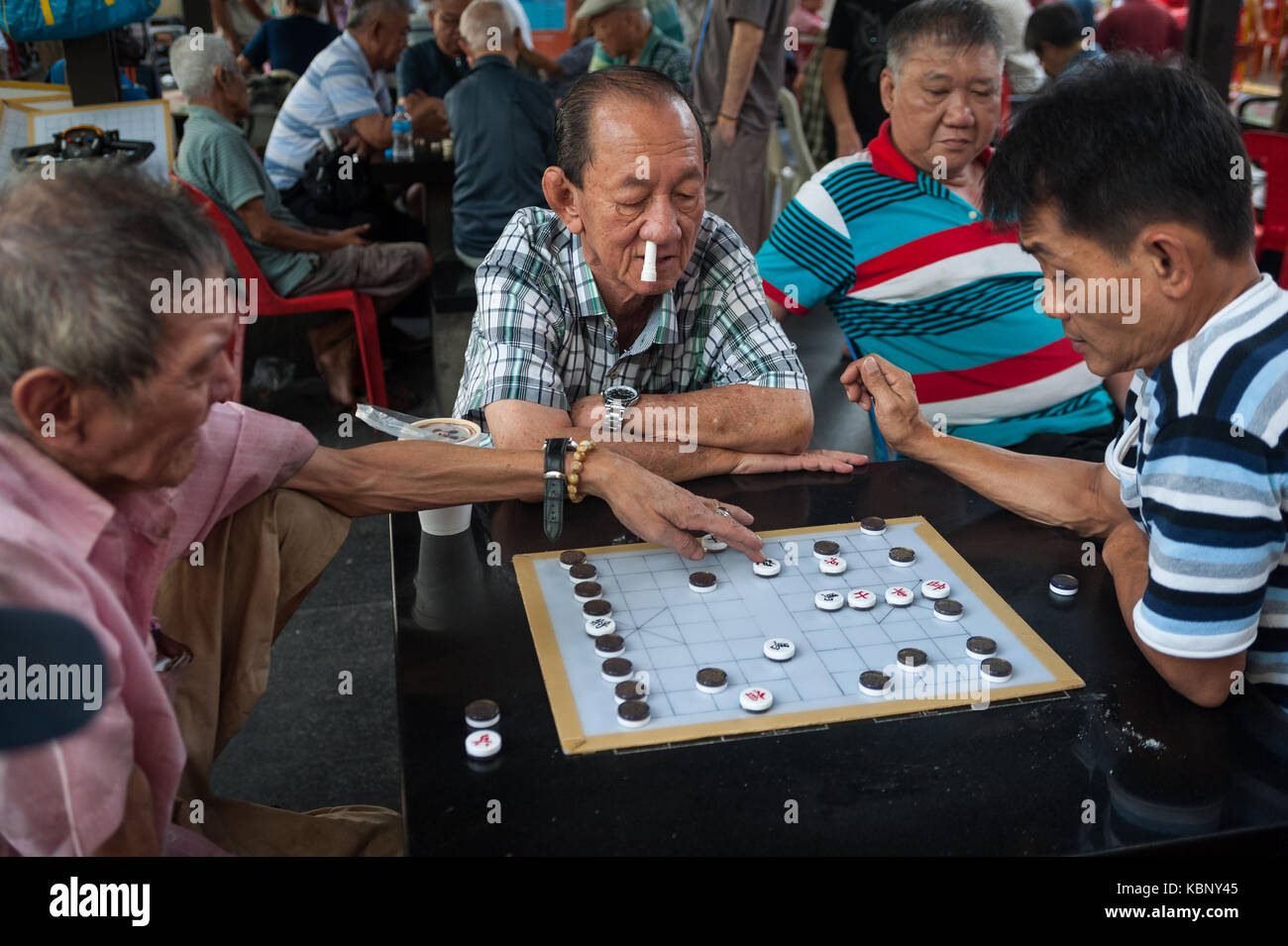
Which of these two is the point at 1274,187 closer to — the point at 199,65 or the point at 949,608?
the point at 949,608

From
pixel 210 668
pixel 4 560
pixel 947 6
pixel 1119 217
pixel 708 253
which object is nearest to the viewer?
pixel 4 560

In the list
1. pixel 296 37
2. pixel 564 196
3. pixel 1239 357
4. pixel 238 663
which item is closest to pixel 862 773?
pixel 1239 357

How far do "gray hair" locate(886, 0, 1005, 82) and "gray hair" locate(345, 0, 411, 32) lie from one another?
139 inches

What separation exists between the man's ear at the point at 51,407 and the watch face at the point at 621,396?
1.04 m

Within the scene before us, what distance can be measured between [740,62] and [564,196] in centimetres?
297

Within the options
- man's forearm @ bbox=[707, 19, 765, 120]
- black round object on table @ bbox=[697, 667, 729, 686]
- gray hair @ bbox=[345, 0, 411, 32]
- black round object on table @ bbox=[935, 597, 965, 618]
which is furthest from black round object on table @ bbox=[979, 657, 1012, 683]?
gray hair @ bbox=[345, 0, 411, 32]

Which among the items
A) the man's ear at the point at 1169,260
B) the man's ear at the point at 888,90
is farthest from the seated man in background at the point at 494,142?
the man's ear at the point at 1169,260

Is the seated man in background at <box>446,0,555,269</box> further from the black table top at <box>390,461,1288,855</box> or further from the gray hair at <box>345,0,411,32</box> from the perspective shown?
the black table top at <box>390,461,1288,855</box>

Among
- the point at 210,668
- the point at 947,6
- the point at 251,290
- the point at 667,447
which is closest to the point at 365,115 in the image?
the point at 251,290

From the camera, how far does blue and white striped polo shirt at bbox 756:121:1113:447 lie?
249 centimetres

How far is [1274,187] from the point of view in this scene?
14.6 ft

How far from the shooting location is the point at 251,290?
4273 millimetres

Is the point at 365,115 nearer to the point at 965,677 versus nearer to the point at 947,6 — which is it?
the point at 947,6

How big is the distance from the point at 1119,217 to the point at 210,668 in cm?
132
